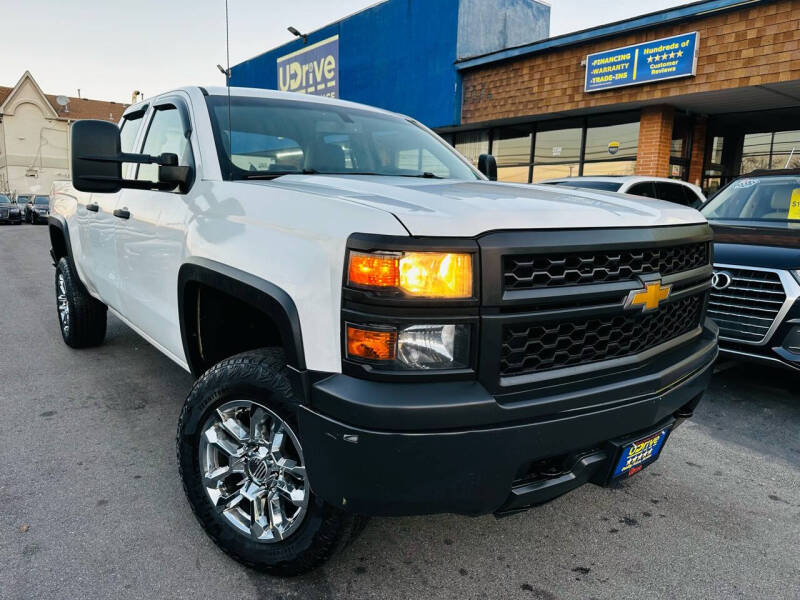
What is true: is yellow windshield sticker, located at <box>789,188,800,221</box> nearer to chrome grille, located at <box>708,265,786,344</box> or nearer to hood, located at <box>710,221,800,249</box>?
hood, located at <box>710,221,800,249</box>

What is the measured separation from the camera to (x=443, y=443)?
5.43ft

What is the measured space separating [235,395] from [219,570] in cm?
69

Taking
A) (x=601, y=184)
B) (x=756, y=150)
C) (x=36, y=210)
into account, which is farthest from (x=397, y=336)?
(x=36, y=210)

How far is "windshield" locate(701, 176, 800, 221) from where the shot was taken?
5125mm

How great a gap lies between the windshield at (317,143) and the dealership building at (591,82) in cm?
874

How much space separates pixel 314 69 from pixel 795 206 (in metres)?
17.1

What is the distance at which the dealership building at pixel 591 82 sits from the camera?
9.90 m

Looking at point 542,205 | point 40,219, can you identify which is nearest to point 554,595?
point 542,205

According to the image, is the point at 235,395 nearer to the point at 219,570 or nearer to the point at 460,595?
the point at 219,570

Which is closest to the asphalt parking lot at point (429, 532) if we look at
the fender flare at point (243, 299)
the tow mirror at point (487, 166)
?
the fender flare at point (243, 299)

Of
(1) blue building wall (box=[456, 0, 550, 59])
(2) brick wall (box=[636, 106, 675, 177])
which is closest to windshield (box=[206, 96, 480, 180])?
(2) brick wall (box=[636, 106, 675, 177])

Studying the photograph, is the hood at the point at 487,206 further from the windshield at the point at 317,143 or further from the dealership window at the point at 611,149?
the dealership window at the point at 611,149

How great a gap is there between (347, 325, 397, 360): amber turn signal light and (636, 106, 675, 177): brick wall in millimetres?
11886

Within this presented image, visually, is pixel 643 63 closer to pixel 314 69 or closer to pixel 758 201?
pixel 758 201
